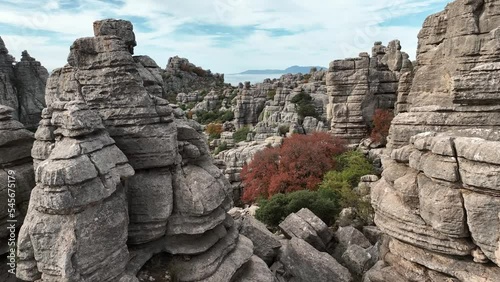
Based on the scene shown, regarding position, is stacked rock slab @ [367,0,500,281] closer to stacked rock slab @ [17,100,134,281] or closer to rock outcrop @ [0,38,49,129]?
stacked rock slab @ [17,100,134,281]

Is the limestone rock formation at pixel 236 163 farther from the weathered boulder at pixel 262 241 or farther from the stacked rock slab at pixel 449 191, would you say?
the stacked rock slab at pixel 449 191

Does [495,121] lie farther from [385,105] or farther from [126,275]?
[385,105]

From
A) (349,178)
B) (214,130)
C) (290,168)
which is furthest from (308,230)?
(214,130)

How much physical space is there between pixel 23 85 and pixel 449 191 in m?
41.3

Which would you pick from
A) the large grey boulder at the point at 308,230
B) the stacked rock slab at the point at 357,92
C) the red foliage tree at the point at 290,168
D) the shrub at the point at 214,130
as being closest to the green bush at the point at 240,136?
the shrub at the point at 214,130

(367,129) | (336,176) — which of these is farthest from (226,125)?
(336,176)

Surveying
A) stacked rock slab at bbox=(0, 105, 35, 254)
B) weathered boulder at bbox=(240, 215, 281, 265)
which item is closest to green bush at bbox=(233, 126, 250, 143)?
weathered boulder at bbox=(240, 215, 281, 265)

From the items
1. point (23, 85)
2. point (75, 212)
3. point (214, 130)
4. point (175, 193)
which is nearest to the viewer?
point (75, 212)

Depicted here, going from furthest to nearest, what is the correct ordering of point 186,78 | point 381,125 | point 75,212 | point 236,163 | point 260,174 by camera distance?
point 186,78, point 236,163, point 381,125, point 260,174, point 75,212

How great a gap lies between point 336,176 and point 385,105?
37.3 ft

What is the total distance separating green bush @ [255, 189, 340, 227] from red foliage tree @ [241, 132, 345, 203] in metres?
4.06

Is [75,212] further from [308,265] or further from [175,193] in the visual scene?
[308,265]

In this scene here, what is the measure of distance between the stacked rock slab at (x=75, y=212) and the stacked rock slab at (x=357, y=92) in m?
23.7

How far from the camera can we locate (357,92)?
2816cm
